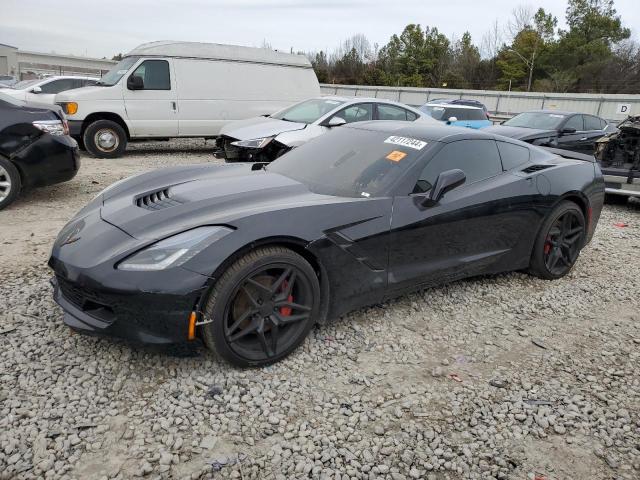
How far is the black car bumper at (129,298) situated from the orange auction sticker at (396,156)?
169cm

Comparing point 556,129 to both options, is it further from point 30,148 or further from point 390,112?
point 30,148

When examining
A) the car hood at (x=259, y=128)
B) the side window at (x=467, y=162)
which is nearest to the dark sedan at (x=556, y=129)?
the car hood at (x=259, y=128)

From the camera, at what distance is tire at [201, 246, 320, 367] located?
104 inches

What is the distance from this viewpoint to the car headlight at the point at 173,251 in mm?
2580

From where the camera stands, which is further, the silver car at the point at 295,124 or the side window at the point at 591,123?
the side window at the point at 591,123

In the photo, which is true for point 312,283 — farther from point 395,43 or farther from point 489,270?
point 395,43

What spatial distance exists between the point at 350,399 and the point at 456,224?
157 cm

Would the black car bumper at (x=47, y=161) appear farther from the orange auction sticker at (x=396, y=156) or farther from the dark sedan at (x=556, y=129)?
the dark sedan at (x=556, y=129)

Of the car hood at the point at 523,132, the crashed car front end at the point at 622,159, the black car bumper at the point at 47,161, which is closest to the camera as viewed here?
the black car bumper at the point at 47,161

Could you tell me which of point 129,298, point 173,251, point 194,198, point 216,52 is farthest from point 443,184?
point 216,52

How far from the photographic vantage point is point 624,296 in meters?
4.34

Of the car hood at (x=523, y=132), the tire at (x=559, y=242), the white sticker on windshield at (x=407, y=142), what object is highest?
the white sticker on windshield at (x=407, y=142)

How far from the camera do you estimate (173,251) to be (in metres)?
2.62

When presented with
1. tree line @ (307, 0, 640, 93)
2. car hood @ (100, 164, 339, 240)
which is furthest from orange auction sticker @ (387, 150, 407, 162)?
tree line @ (307, 0, 640, 93)
